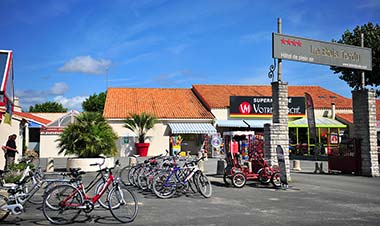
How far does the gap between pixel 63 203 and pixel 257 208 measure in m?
4.41

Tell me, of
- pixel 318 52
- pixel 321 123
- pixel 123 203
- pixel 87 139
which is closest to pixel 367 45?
pixel 321 123

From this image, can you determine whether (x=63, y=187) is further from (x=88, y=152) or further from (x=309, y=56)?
(x=309, y=56)

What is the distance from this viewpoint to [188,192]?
10633 mm

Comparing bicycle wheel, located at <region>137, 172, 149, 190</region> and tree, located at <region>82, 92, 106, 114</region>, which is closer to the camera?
bicycle wheel, located at <region>137, 172, 149, 190</region>

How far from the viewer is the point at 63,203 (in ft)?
23.5

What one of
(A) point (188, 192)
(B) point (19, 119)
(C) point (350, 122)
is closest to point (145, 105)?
(B) point (19, 119)

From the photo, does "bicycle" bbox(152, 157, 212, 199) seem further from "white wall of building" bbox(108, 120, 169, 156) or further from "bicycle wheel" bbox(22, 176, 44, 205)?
"white wall of building" bbox(108, 120, 169, 156)

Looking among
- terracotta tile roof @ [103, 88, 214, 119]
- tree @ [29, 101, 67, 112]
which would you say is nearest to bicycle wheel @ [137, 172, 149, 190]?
terracotta tile roof @ [103, 88, 214, 119]

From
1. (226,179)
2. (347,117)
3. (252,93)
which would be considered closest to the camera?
(226,179)

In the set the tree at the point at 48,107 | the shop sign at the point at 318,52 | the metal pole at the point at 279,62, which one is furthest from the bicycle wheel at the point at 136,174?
the tree at the point at 48,107

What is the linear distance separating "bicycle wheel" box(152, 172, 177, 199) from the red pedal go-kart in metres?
2.65

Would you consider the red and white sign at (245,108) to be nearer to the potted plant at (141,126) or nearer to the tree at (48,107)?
the potted plant at (141,126)

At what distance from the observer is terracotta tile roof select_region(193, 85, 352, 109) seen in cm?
3325

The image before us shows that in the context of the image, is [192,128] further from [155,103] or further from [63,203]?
[63,203]
